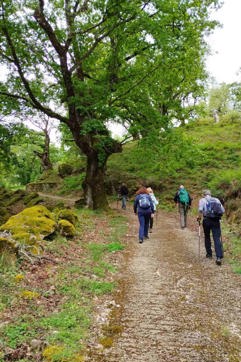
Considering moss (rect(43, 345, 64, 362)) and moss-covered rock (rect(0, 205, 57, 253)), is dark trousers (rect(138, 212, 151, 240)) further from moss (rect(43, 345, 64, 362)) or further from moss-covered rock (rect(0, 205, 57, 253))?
moss (rect(43, 345, 64, 362))

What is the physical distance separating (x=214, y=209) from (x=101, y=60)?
13.7 metres

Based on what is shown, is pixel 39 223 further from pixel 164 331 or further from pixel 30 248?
pixel 164 331

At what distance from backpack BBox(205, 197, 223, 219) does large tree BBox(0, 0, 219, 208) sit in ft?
26.2

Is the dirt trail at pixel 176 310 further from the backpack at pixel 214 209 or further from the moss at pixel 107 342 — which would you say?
the backpack at pixel 214 209

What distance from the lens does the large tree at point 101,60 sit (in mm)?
15461

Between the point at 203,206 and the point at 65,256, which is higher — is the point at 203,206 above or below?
above

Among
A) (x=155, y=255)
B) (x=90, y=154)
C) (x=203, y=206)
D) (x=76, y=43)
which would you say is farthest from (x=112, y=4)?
(x=155, y=255)

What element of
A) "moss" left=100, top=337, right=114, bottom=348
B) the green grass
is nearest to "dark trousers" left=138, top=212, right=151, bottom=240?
the green grass

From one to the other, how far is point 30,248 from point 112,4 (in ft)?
37.6

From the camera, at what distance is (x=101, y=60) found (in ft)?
65.7

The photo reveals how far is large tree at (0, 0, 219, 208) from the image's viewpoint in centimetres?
1546

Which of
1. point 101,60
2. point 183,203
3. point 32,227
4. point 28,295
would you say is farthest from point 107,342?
point 101,60

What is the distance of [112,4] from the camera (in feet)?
48.2

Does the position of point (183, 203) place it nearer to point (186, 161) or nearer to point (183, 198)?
point (183, 198)
